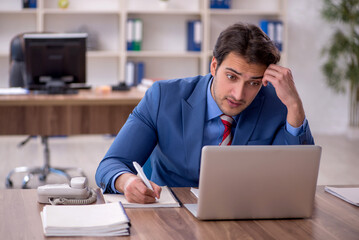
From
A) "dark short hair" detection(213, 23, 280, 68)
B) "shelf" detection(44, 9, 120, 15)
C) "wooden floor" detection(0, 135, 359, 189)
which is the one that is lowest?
"wooden floor" detection(0, 135, 359, 189)

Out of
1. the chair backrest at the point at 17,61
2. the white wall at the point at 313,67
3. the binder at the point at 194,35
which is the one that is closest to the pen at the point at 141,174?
the chair backrest at the point at 17,61

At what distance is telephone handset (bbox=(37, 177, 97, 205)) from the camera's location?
5.30ft

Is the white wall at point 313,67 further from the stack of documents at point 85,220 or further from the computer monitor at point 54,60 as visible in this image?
the stack of documents at point 85,220

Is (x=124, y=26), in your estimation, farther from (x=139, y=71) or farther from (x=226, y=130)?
(x=226, y=130)

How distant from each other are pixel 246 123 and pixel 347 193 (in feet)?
1.33

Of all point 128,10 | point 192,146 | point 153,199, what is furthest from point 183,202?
point 128,10

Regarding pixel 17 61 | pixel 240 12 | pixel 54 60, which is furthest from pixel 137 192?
pixel 240 12

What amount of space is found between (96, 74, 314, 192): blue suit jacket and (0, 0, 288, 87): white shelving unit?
4000 millimetres

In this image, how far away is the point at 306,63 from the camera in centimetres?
641

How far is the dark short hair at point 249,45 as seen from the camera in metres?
1.78

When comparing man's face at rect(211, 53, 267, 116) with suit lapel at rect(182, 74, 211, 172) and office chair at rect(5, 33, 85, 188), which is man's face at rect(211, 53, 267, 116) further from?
office chair at rect(5, 33, 85, 188)

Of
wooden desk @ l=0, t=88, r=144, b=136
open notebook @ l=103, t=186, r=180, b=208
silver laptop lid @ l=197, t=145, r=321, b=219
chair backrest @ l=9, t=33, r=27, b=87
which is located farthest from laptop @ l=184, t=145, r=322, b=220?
chair backrest @ l=9, t=33, r=27, b=87

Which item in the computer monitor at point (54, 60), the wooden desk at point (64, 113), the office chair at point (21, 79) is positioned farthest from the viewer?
the office chair at point (21, 79)

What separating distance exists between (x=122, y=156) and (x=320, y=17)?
4.97 meters
